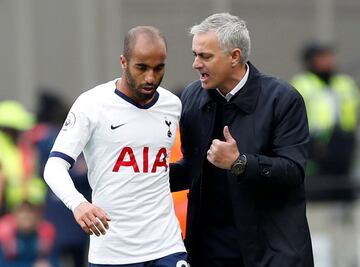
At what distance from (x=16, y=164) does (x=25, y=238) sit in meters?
0.75

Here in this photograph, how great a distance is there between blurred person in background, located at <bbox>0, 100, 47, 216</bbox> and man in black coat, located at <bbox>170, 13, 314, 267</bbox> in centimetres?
518

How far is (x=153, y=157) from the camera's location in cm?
623

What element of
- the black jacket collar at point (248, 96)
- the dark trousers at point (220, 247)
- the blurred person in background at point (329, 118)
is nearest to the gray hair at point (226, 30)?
the black jacket collar at point (248, 96)

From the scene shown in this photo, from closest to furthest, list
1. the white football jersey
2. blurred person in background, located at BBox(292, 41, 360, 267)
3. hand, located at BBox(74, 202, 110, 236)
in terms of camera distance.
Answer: hand, located at BBox(74, 202, 110, 236) < the white football jersey < blurred person in background, located at BBox(292, 41, 360, 267)

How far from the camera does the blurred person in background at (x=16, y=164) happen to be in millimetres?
11547

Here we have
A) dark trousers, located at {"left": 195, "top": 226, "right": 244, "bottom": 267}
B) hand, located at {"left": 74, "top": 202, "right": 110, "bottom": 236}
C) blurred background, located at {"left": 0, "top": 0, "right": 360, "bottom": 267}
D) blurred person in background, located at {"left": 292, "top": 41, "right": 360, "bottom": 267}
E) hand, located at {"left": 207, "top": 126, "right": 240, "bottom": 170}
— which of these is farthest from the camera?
blurred background, located at {"left": 0, "top": 0, "right": 360, "bottom": 267}

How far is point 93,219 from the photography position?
18.8 feet

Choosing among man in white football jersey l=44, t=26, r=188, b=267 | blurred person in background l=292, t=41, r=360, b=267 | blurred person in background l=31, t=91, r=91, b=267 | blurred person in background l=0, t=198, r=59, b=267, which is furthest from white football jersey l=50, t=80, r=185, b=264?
blurred person in background l=292, t=41, r=360, b=267

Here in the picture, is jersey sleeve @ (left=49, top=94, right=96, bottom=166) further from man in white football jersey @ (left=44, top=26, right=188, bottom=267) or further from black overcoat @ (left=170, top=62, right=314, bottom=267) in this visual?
black overcoat @ (left=170, top=62, right=314, bottom=267)

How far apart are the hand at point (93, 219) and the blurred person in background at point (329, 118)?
8294 mm

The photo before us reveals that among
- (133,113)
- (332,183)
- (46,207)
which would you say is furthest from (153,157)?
(332,183)

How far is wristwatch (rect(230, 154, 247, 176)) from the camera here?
19.9 feet

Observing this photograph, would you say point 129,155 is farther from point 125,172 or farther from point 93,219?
point 93,219

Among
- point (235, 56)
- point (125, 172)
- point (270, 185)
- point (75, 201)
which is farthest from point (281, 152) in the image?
point (75, 201)
